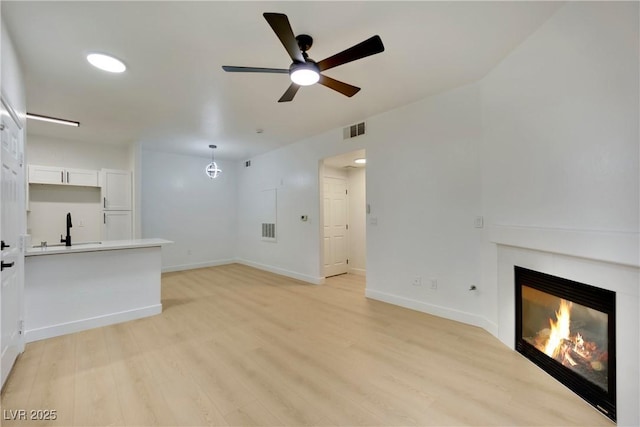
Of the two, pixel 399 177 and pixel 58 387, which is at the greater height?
pixel 399 177

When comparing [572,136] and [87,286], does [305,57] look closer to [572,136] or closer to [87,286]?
[572,136]

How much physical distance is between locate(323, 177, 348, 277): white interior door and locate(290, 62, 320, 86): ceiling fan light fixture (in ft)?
11.6

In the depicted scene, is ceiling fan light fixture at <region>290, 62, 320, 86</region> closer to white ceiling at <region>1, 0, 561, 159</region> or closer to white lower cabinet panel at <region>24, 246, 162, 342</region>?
white ceiling at <region>1, 0, 561, 159</region>

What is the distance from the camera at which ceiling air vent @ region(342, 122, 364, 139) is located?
4378 millimetres

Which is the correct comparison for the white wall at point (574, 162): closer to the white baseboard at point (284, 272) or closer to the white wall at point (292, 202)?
the white wall at point (292, 202)

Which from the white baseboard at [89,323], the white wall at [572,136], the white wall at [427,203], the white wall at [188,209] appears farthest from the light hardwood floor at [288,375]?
the white wall at [188,209]

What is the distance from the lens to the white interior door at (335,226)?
5832 mm

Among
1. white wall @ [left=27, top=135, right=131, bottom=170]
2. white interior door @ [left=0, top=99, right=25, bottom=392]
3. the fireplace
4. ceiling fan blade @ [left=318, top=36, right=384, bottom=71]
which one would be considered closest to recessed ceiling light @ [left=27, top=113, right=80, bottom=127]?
white wall @ [left=27, top=135, right=131, bottom=170]

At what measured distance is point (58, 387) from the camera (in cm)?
209

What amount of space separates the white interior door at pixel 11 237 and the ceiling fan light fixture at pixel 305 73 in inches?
84.3

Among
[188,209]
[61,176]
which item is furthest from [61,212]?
[188,209]

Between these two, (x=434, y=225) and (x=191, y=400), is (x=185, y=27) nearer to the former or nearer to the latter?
(x=191, y=400)

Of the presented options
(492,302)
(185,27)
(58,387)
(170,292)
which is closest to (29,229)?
(170,292)

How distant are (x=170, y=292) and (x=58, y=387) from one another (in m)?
2.63
